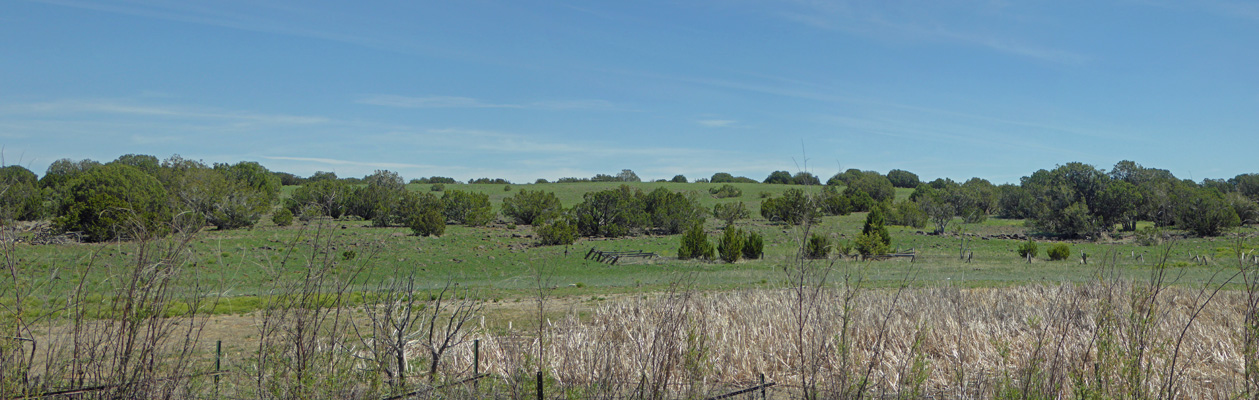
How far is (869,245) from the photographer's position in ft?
103

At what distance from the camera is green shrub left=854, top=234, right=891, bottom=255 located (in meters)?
31.3

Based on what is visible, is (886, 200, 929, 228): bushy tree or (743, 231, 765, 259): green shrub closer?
(743, 231, 765, 259): green shrub

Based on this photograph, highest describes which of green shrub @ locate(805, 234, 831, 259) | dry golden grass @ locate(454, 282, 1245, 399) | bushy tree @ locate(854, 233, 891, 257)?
green shrub @ locate(805, 234, 831, 259)

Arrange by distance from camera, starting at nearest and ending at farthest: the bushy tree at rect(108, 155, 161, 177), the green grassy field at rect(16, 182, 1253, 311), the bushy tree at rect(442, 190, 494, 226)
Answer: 1. the green grassy field at rect(16, 182, 1253, 311)
2. the bushy tree at rect(442, 190, 494, 226)
3. the bushy tree at rect(108, 155, 161, 177)

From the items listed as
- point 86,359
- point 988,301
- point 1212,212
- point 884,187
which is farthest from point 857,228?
point 86,359

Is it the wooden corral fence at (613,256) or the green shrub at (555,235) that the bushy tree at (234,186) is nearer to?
the wooden corral fence at (613,256)

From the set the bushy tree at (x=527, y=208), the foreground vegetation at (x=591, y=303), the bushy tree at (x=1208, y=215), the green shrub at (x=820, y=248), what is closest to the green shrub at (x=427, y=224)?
the foreground vegetation at (x=591, y=303)

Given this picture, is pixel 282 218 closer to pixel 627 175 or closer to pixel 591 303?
pixel 591 303

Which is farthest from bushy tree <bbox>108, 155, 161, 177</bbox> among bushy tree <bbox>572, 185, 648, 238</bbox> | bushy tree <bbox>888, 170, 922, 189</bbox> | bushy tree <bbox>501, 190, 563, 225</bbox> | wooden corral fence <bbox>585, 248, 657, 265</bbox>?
bushy tree <bbox>888, 170, 922, 189</bbox>

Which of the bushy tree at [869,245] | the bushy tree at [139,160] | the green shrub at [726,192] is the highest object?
the bushy tree at [139,160]

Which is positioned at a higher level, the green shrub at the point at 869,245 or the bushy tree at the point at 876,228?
the bushy tree at the point at 876,228

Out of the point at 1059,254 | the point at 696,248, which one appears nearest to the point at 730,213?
the point at 696,248

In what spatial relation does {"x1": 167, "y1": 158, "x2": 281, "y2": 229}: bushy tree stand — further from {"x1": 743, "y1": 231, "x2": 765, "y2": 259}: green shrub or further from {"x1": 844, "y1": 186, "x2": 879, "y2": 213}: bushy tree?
{"x1": 844, "y1": 186, "x2": 879, "y2": 213}: bushy tree

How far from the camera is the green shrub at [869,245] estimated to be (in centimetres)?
3134
